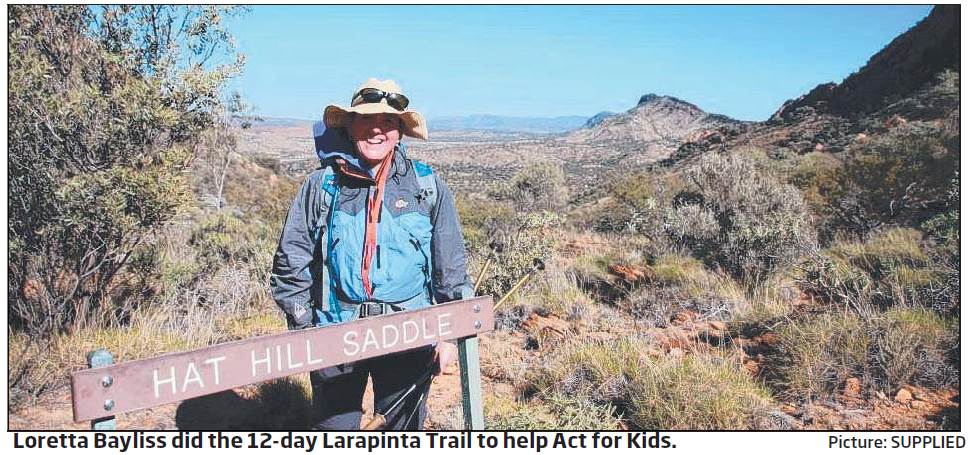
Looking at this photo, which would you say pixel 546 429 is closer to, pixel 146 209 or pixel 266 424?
pixel 266 424

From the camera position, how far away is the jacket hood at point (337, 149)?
2570 mm

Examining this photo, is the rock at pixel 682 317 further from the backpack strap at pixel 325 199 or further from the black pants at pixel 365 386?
the backpack strap at pixel 325 199

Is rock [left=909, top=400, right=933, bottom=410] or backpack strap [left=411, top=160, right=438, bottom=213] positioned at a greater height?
backpack strap [left=411, top=160, right=438, bottom=213]

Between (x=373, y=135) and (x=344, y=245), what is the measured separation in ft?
1.50

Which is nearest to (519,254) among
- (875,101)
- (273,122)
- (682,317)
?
(682,317)

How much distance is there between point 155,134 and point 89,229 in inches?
30.1

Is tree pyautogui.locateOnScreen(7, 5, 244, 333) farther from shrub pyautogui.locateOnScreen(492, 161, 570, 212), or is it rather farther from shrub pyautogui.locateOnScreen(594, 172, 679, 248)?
shrub pyautogui.locateOnScreen(492, 161, 570, 212)

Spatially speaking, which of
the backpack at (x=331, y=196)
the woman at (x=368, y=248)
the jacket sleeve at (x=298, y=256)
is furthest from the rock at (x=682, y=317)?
the jacket sleeve at (x=298, y=256)

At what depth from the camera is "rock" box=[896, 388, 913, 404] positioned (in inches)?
151

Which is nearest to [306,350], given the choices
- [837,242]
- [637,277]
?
[637,277]

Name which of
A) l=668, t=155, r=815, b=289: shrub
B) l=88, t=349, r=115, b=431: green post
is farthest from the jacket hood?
l=668, t=155, r=815, b=289: shrub

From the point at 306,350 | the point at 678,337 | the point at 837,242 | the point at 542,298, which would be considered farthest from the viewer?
Answer: the point at 837,242

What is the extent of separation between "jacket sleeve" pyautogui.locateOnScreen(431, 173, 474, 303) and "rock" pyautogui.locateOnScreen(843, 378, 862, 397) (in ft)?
8.49

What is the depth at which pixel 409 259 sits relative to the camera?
2.59 metres
